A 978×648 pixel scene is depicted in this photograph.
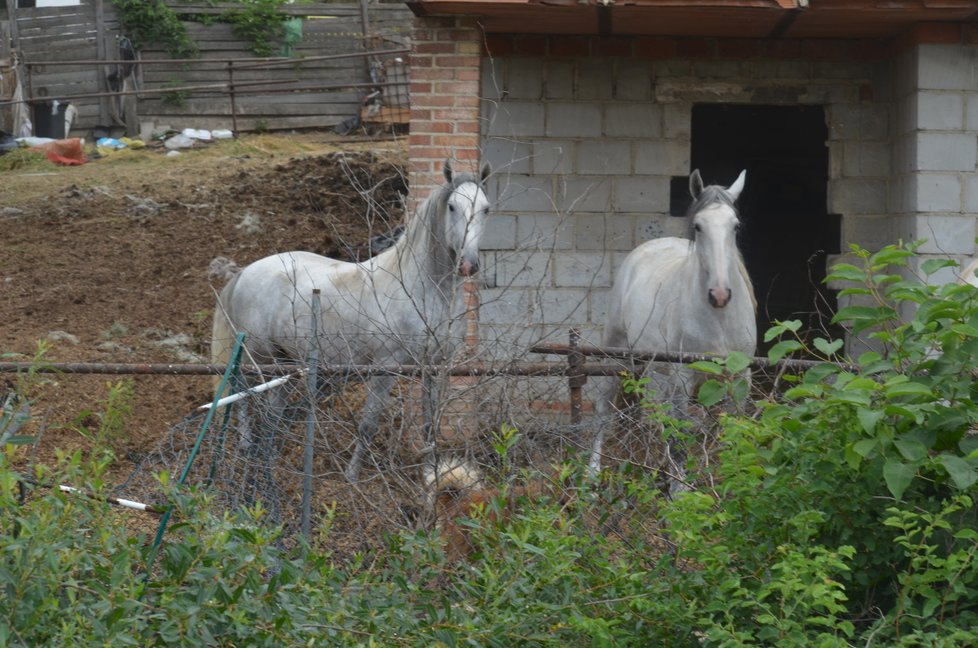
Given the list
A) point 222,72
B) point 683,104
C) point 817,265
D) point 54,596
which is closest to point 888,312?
point 54,596

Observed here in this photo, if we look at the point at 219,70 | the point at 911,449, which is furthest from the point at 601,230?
the point at 219,70

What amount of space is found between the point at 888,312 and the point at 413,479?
1822 mm

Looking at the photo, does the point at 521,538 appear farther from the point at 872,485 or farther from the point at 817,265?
the point at 817,265

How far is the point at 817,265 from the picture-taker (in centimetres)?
1259

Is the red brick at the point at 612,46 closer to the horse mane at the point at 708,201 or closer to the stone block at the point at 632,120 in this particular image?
the stone block at the point at 632,120

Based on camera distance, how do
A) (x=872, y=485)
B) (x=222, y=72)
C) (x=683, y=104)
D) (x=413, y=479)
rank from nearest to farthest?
(x=872, y=485) < (x=413, y=479) < (x=683, y=104) < (x=222, y=72)

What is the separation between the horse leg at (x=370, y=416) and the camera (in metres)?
4.62

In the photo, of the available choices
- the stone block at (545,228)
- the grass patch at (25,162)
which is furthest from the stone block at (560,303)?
the grass patch at (25,162)

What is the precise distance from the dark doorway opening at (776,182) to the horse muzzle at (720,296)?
4.64 m

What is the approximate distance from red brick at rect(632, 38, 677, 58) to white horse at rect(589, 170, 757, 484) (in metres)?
1.57

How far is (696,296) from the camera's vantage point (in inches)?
295

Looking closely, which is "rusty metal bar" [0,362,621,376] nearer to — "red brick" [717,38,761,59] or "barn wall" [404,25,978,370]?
"barn wall" [404,25,978,370]

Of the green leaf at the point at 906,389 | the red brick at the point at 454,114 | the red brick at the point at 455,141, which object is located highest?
the red brick at the point at 454,114

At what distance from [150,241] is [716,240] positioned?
23.7ft
